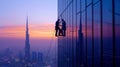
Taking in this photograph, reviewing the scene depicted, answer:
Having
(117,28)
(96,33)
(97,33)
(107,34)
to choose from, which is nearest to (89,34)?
(96,33)

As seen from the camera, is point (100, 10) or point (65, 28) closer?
point (100, 10)

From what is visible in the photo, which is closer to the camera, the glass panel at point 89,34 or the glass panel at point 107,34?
the glass panel at point 107,34

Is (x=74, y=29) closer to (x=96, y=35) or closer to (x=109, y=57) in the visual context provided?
(x=96, y=35)

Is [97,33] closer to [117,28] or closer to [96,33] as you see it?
[96,33]

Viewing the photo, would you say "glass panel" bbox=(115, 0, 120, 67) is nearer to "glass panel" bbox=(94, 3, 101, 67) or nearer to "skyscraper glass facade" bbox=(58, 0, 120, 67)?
"skyscraper glass facade" bbox=(58, 0, 120, 67)

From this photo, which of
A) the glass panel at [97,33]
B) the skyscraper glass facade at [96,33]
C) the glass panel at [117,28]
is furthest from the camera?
the glass panel at [97,33]

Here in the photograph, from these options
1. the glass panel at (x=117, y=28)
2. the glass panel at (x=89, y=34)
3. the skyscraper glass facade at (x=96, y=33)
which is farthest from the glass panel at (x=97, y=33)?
the glass panel at (x=117, y=28)

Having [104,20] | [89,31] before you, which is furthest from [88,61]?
[104,20]

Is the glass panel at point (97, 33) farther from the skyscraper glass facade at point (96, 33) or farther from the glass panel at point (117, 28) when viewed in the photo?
the glass panel at point (117, 28)

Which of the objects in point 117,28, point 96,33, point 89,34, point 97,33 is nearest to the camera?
point 117,28
